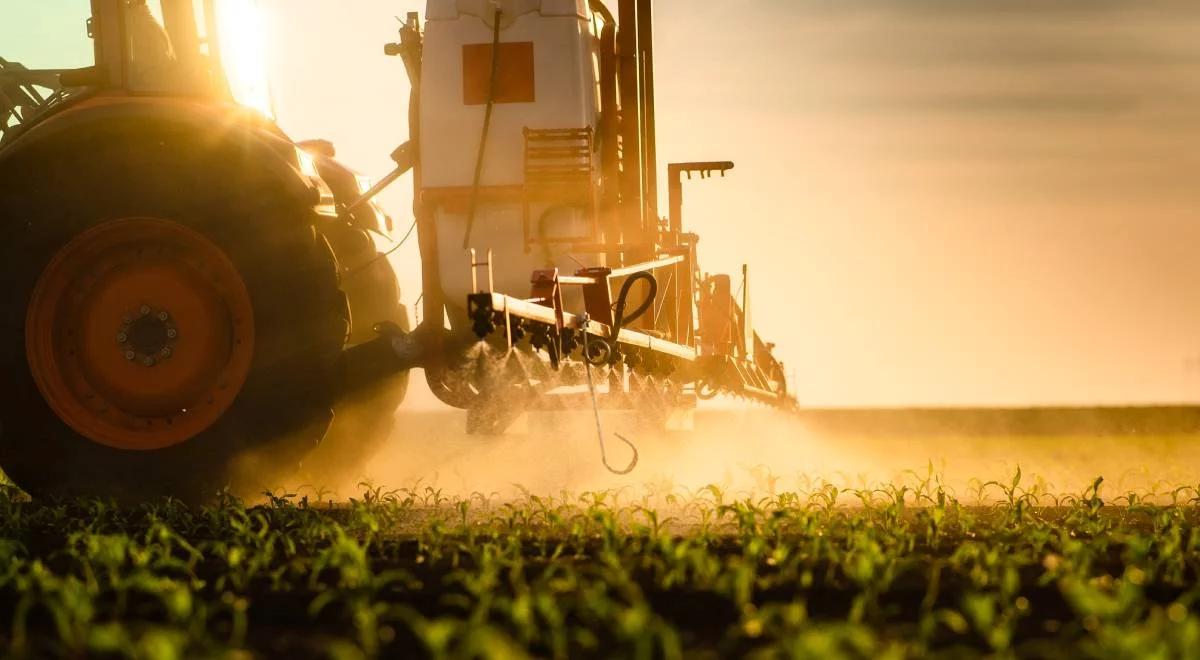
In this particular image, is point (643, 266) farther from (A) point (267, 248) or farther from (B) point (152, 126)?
(B) point (152, 126)

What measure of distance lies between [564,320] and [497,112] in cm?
230

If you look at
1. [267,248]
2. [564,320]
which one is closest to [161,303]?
[267,248]

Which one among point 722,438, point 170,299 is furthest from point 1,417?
point 722,438

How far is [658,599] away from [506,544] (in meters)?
1.50

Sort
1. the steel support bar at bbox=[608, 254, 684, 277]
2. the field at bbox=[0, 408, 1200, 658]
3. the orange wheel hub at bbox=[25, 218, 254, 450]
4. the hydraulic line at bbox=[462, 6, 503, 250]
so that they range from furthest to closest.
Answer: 1. the hydraulic line at bbox=[462, 6, 503, 250]
2. the steel support bar at bbox=[608, 254, 684, 277]
3. the orange wheel hub at bbox=[25, 218, 254, 450]
4. the field at bbox=[0, 408, 1200, 658]

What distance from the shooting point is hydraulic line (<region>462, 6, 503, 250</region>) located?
923cm

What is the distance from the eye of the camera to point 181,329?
25.2ft

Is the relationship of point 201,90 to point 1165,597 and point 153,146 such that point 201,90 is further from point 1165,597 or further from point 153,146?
point 1165,597

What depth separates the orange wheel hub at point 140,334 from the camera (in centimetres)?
769

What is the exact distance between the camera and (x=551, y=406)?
9797 mm

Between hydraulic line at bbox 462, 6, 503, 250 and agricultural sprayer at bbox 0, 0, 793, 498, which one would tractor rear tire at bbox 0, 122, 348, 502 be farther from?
hydraulic line at bbox 462, 6, 503, 250

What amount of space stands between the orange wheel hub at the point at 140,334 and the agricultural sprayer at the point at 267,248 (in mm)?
11

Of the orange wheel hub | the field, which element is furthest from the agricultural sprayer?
the field

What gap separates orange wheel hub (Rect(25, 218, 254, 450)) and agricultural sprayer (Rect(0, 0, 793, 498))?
0.01m
